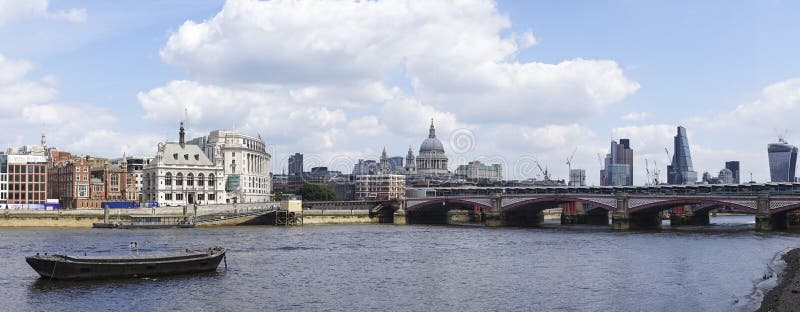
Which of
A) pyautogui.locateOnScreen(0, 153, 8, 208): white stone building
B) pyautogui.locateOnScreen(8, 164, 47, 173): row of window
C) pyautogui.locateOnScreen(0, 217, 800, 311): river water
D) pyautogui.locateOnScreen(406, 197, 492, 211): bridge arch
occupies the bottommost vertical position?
pyautogui.locateOnScreen(0, 217, 800, 311): river water

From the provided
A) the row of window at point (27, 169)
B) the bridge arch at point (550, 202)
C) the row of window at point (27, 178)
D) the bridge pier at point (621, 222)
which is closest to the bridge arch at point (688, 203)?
the bridge pier at point (621, 222)

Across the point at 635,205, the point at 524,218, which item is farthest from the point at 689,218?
the point at 635,205

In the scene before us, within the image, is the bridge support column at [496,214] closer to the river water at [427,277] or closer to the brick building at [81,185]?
the river water at [427,277]

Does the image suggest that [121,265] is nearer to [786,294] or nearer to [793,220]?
[786,294]

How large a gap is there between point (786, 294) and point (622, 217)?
9212 centimetres

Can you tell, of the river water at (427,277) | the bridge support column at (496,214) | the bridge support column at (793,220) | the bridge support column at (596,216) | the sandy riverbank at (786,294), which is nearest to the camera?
the sandy riverbank at (786,294)

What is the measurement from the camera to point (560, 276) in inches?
2817

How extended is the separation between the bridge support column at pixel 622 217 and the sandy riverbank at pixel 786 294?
72.0 m

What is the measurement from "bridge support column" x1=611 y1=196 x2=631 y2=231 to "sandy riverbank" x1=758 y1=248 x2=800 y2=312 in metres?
72.0

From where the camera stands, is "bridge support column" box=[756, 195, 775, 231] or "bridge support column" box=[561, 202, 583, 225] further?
"bridge support column" box=[561, 202, 583, 225]

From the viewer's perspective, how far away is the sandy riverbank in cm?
4791

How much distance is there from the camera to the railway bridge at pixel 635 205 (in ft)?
434

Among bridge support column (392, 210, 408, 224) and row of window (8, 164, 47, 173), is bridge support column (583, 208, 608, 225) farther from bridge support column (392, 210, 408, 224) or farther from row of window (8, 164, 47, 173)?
row of window (8, 164, 47, 173)

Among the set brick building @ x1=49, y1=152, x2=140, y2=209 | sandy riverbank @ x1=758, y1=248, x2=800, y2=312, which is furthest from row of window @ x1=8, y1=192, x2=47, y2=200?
sandy riverbank @ x1=758, y1=248, x2=800, y2=312
